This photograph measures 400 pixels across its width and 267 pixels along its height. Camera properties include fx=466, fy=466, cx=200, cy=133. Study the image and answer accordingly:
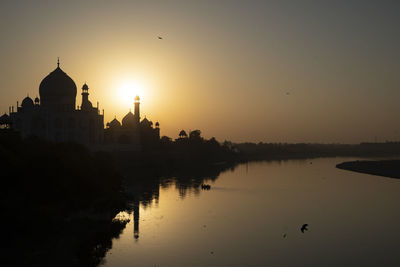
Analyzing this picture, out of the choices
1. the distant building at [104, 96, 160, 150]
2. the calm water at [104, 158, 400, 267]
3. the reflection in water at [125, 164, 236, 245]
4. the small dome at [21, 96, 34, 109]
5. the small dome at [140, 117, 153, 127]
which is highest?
the small dome at [21, 96, 34, 109]

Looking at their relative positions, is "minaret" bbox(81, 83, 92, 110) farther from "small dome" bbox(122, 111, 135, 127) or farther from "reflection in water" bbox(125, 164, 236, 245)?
"small dome" bbox(122, 111, 135, 127)

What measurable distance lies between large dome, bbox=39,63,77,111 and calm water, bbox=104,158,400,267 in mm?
22891

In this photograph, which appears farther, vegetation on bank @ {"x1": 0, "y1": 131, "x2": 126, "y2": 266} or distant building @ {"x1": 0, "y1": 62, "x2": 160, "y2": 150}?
distant building @ {"x1": 0, "y1": 62, "x2": 160, "y2": 150}

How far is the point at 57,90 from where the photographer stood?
207ft

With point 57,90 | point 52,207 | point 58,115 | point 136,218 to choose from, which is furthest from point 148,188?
point 52,207

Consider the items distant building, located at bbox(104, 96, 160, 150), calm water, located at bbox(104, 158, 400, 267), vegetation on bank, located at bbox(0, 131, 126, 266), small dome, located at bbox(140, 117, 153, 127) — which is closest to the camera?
calm water, located at bbox(104, 158, 400, 267)

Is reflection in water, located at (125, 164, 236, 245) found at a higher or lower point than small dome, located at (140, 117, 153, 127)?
lower

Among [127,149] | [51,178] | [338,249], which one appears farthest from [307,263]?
[127,149]

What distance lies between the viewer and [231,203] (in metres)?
41.2

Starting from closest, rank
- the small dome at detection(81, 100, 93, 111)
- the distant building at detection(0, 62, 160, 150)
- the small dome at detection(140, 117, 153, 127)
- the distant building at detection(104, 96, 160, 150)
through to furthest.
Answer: the distant building at detection(0, 62, 160, 150) → the small dome at detection(81, 100, 93, 111) → the distant building at detection(104, 96, 160, 150) → the small dome at detection(140, 117, 153, 127)

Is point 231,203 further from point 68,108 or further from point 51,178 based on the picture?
point 68,108

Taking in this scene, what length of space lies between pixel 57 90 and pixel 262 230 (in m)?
42.6

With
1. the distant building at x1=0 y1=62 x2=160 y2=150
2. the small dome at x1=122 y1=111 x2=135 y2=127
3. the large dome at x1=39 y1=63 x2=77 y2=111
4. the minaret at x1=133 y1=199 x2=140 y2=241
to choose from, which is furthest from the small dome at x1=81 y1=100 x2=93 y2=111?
the minaret at x1=133 y1=199 x2=140 y2=241

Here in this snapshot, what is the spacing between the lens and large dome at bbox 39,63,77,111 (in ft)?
207
